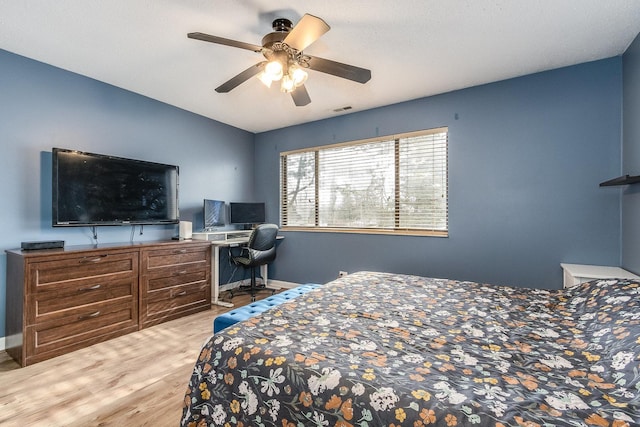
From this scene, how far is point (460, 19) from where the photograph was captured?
2.04m

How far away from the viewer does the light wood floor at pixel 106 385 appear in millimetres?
1659

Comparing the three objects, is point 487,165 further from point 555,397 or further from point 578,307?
point 555,397

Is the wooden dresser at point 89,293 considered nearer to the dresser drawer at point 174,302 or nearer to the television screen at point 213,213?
the dresser drawer at point 174,302

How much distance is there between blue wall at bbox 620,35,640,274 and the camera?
7.32ft

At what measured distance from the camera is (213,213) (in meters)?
3.99

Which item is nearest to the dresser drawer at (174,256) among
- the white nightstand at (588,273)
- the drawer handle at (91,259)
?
the drawer handle at (91,259)

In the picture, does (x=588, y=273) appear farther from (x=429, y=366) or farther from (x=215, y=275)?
(x=215, y=275)

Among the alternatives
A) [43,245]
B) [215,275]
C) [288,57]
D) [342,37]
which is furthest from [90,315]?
[342,37]

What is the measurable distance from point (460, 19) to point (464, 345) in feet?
6.99

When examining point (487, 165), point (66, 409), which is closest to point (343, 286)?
point (66, 409)

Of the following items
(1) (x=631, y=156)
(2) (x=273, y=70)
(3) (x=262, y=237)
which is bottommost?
(3) (x=262, y=237)

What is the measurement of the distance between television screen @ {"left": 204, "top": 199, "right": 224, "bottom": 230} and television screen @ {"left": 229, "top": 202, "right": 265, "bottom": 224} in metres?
0.16

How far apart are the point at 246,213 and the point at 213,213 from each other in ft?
1.78

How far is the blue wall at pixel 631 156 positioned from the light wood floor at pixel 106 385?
3.50 m
